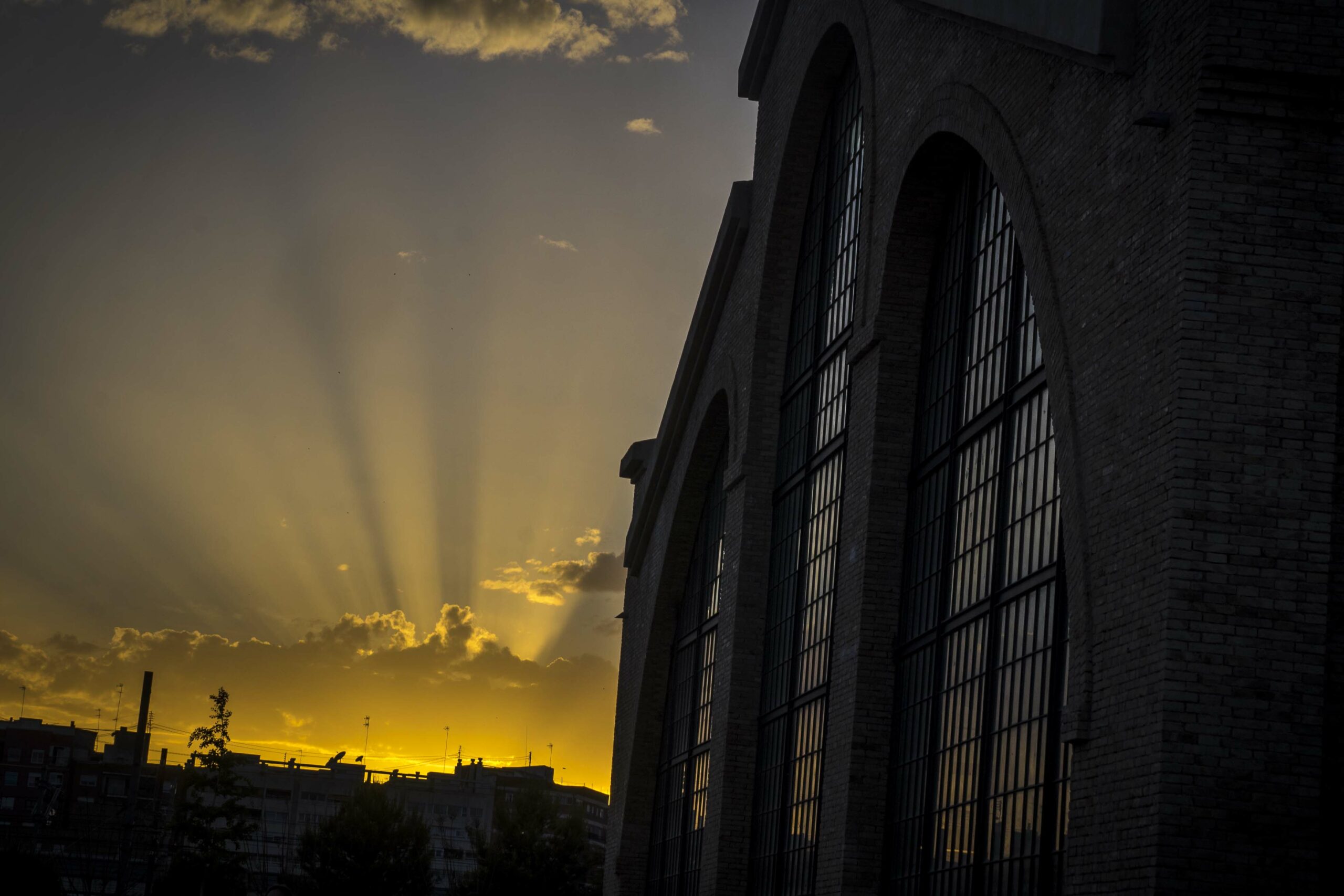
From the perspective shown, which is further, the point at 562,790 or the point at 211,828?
the point at 562,790

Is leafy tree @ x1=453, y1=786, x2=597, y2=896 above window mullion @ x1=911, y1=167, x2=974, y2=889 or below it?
below

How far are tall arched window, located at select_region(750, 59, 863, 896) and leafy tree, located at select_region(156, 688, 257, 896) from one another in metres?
31.0

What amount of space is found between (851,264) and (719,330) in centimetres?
642

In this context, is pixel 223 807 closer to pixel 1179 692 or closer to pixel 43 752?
pixel 1179 692

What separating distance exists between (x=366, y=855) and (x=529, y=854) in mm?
5380

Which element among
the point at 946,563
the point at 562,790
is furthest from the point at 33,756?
the point at 946,563

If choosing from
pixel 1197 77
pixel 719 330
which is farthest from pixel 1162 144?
pixel 719 330

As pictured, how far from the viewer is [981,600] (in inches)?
639

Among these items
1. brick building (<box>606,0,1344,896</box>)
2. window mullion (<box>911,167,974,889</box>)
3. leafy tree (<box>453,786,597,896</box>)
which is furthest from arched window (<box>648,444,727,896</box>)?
leafy tree (<box>453,786,597,896</box>)

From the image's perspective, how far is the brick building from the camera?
1105 cm

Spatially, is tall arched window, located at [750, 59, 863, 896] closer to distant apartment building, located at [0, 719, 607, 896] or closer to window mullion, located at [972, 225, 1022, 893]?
→ window mullion, located at [972, 225, 1022, 893]

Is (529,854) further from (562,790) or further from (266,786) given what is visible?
(562,790)

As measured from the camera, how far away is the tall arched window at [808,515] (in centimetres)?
2162

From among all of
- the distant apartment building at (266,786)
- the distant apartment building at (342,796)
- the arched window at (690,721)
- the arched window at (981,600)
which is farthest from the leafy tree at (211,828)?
the distant apartment building at (342,796)
